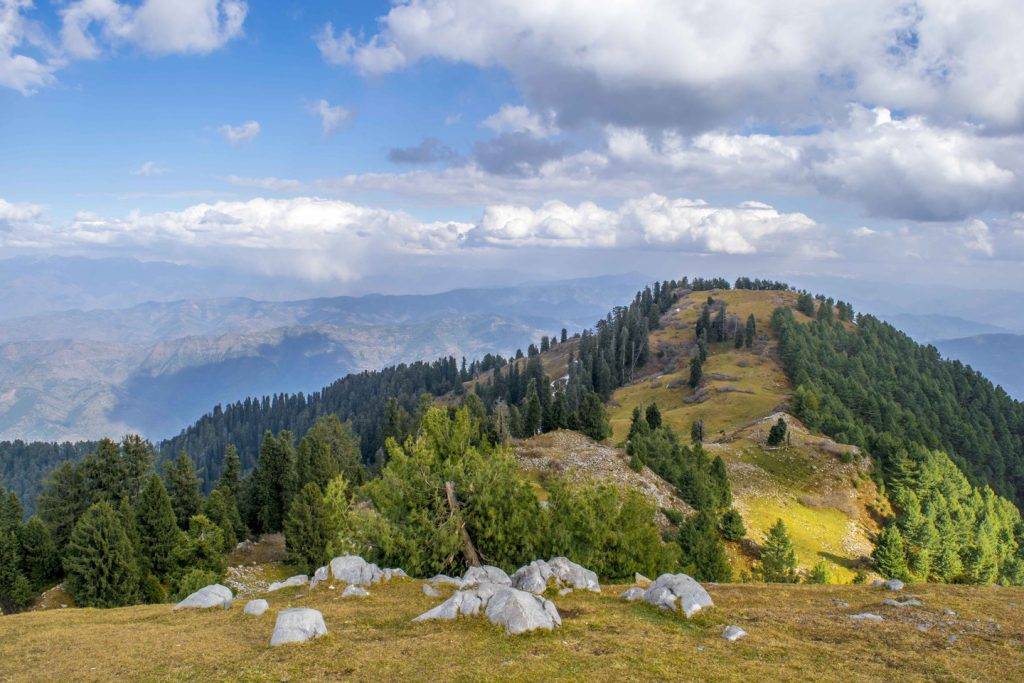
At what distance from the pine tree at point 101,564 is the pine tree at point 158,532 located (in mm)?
6653

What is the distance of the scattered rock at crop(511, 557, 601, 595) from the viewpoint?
90.8ft

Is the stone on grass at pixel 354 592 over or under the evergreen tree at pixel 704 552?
over

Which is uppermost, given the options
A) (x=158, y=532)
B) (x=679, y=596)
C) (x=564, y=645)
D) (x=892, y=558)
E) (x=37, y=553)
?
(x=564, y=645)

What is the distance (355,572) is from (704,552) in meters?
33.6

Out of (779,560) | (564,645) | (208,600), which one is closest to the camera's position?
(564,645)

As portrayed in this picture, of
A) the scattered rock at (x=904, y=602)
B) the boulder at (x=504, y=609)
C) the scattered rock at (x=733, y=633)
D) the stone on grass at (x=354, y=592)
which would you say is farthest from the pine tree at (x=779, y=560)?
the stone on grass at (x=354, y=592)

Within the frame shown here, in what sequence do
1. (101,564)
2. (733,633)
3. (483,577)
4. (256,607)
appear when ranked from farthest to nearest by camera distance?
(101,564), (483,577), (256,607), (733,633)

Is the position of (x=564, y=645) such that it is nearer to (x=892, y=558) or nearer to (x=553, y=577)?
(x=553, y=577)

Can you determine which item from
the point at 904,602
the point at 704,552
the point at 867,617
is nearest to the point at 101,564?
the point at 704,552

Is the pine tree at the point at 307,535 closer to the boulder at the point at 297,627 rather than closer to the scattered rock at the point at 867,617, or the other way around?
the boulder at the point at 297,627

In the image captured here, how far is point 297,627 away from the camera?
2134 centimetres

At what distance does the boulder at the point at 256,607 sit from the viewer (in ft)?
83.7

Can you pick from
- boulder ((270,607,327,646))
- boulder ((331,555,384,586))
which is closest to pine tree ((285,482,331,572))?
boulder ((331,555,384,586))

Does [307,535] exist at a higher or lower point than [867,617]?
lower
